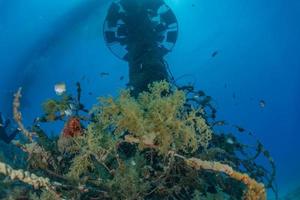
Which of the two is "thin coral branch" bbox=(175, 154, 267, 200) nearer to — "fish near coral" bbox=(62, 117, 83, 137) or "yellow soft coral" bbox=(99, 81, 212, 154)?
"yellow soft coral" bbox=(99, 81, 212, 154)

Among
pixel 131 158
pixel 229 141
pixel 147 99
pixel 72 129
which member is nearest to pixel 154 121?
pixel 147 99

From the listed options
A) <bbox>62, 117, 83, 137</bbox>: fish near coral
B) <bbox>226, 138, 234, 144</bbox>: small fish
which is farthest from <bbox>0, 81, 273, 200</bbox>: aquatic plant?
<bbox>226, 138, 234, 144</bbox>: small fish

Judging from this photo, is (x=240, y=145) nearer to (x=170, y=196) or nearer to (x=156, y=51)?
(x=170, y=196)

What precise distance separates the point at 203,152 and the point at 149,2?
24.8 ft

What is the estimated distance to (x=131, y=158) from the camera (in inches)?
164

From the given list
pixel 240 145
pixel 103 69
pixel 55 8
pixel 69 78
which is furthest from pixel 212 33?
pixel 240 145

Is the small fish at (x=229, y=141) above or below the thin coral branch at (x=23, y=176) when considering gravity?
above

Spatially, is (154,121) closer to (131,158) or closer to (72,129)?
(131,158)

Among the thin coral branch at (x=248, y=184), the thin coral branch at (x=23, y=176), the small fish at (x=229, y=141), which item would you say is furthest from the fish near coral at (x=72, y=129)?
the small fish at (x=229, y=141)

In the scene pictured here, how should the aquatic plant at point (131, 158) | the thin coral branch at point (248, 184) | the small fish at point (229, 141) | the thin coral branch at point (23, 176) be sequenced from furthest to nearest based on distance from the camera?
1. the small fish at point (229, 141)
2. the aquatic plant at point (131, 158)
3. the thin coral branch at point (248, 184)
4. the thin coral branch at point (23, 176)

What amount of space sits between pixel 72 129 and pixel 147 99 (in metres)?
0.98

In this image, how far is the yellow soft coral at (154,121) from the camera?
12.8 feet

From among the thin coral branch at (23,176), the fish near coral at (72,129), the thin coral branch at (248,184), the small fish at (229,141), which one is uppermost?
the small fish at (229,141)

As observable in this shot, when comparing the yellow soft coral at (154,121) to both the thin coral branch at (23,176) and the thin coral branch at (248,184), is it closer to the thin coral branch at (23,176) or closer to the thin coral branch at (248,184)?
the thin coral branch at (248,184)
